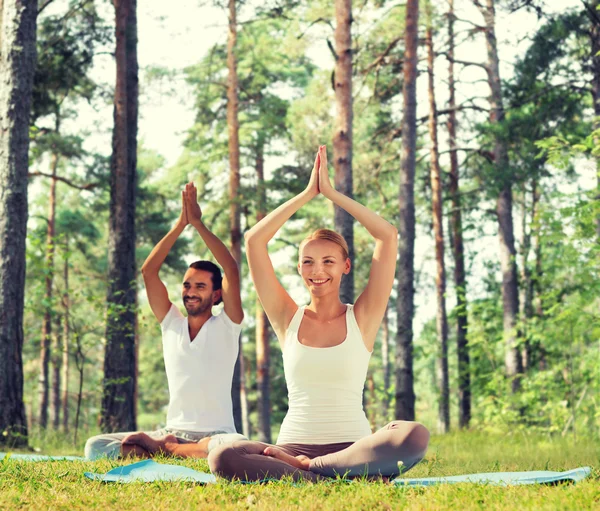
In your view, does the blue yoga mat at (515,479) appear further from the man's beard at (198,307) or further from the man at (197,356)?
the man's beard at (198,307)

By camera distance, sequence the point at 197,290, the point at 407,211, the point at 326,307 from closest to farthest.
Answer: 1. the point at 326,307
2. the point at 197,290
3. the point at 407,211

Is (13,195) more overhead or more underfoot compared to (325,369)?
more overhead

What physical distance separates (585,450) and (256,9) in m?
11.0

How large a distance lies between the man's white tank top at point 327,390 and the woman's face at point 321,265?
0.90 feet

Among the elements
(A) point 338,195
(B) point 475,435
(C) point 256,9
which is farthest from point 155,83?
(A) point 338,195

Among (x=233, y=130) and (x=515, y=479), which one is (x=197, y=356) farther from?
(x=233, y=130)

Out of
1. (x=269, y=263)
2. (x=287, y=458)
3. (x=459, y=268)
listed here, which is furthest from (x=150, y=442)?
(x=459, y=268)

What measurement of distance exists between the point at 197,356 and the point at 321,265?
2.24m

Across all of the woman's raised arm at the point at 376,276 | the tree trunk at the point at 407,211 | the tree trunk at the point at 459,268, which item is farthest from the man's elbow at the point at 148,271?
the tree trunk at the point at 459,268

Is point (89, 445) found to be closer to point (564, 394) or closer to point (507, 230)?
point (564, 394)

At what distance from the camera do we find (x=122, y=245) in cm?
1265

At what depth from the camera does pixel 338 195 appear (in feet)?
17.2

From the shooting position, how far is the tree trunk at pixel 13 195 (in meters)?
9.76

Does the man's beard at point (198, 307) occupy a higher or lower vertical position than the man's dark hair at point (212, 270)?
lower
